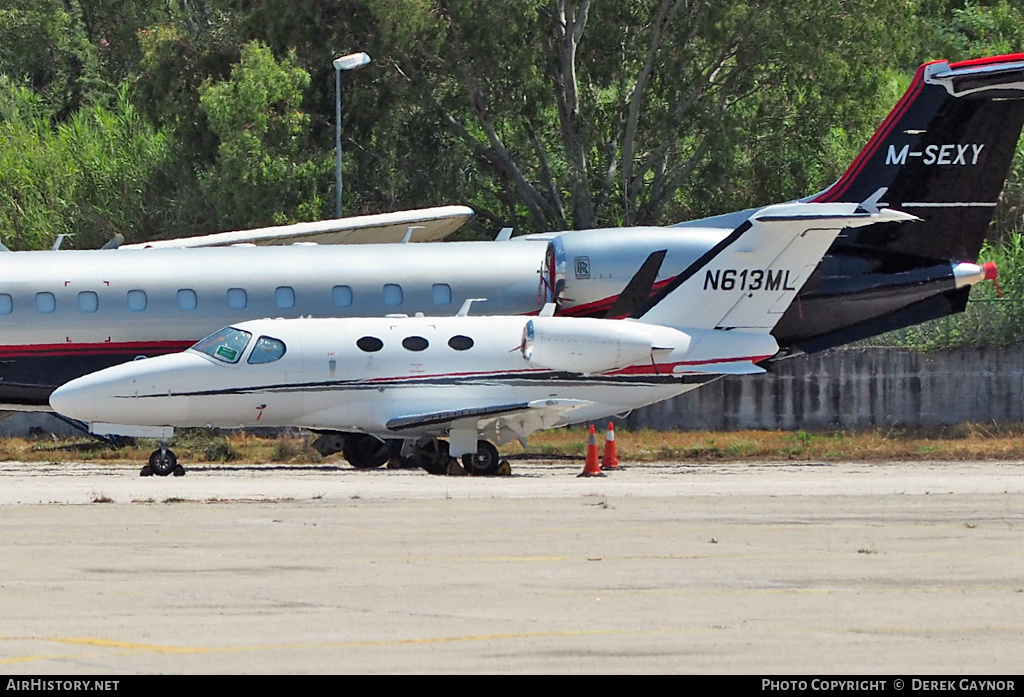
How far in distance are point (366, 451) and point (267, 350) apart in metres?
3.47

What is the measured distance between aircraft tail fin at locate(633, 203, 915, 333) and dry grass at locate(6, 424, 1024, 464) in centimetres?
379

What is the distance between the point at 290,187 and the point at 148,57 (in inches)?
222

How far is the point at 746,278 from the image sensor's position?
25.9 m

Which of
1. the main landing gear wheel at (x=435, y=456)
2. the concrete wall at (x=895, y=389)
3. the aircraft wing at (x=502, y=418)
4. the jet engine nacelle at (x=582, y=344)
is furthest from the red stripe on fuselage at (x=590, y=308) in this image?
the concrete wall at (x=895, y=389)

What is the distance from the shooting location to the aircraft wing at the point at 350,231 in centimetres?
3288

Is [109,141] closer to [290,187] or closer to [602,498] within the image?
[290,187]

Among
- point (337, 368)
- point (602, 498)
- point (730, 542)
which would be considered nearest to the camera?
point (730, 542)

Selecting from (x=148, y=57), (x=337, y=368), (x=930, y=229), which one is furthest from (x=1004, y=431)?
(x=148, y=57)

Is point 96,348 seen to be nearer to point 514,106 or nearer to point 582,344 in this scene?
point 582,344

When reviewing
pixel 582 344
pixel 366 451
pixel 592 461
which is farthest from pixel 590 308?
pixel 366 451

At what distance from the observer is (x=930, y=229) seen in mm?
28125

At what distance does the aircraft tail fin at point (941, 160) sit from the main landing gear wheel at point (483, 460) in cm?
733

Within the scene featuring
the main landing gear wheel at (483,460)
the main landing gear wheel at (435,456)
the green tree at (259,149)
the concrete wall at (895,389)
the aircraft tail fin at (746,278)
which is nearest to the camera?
the main landing gear wheel at (483,460)

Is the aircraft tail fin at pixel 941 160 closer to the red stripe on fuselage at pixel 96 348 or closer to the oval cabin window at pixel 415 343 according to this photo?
the oval cabin window at pixel 415 343
